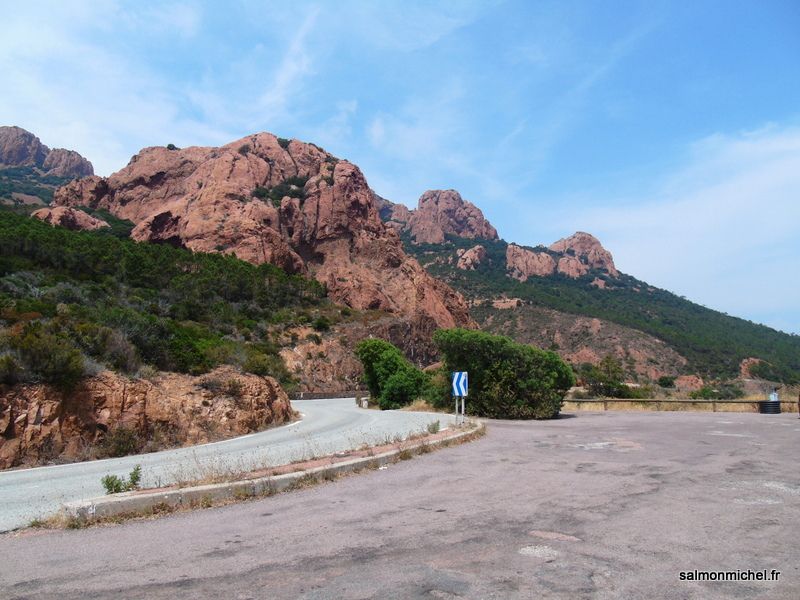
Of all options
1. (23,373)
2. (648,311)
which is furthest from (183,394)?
(648,311)

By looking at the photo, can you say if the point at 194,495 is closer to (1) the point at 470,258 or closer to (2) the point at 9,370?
(2) the point at 9,370

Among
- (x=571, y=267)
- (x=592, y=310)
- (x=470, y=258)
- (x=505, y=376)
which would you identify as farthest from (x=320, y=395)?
(x=571, y=267)

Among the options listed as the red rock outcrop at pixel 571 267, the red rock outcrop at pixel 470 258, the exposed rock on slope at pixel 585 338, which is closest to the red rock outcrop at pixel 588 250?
the red rock outcrop at pixel 571 267

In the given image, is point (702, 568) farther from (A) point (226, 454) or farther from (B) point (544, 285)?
(B) point (544, 285)

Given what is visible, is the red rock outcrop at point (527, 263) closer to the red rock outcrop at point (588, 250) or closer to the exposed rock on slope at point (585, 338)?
the red rock outcrop at point (588, 250)

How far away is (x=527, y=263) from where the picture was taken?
501 feet

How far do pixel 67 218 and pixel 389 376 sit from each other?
216 feet

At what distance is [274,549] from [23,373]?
36.3 ft

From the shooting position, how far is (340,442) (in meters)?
15.7

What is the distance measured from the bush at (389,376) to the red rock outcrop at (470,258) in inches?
4126

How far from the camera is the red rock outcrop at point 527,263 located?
150 meters

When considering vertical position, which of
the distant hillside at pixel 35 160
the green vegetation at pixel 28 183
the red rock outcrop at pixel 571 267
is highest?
the distant hillside at pixel 35 160

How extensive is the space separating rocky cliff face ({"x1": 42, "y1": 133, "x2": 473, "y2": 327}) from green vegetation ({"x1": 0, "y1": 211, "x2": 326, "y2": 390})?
8.12 metres

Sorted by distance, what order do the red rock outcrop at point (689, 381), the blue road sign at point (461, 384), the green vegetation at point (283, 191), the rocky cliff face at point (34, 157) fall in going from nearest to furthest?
the blue road sign at point (461, 384) → the red rock outcrop at point (689, 381) → the green vegetation at point (283, 191) → the rocky cliff face at point (34, 157)
